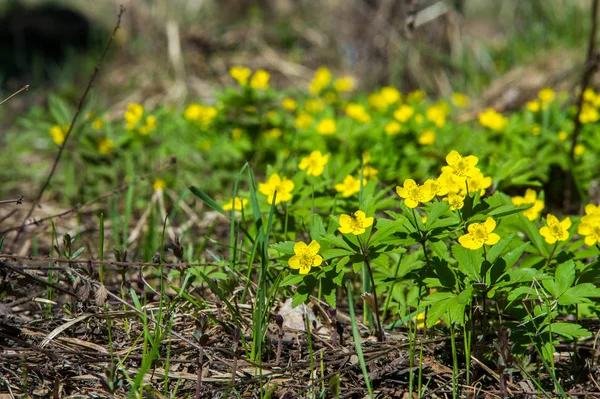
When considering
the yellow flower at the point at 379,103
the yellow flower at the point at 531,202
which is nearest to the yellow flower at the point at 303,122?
the yellow flower at the point at 379,103

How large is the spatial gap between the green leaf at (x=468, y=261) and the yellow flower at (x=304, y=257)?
0.38 metres

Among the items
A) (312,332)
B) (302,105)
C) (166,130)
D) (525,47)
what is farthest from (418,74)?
(312,332)

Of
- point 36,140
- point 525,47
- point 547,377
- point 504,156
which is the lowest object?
point 547,377

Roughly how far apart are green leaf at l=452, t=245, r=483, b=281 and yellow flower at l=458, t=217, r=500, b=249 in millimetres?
93

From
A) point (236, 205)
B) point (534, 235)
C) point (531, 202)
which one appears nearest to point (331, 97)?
point (236, 205)

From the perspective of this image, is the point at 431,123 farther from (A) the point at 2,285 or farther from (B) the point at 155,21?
(B) the point at 155,21

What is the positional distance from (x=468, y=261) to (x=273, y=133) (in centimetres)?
205

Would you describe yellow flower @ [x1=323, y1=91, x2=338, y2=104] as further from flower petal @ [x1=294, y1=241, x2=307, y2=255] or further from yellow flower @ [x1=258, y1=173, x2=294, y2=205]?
flower petal @ [x1=294, y1=241, x2=307, y2=255]

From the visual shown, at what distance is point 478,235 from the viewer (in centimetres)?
150

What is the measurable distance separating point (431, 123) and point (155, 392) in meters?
2.31

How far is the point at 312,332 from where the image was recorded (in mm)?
1921

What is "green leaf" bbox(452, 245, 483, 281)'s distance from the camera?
1.58 m

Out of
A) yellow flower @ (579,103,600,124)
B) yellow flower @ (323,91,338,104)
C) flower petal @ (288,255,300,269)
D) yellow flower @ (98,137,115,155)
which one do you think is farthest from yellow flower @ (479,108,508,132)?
yellow flower @ (98,137,115,155)

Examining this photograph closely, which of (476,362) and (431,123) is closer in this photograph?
(476,362)
